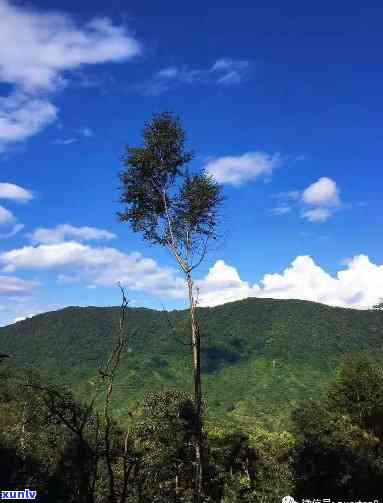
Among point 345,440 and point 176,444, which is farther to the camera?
point 176,444

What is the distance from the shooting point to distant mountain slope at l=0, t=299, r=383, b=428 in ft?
411

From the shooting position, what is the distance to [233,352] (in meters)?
163

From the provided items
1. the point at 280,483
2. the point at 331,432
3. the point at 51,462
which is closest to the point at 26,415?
the point at 51,462

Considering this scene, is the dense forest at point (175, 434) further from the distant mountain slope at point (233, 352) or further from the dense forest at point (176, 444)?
the distant mountain slope at point (233, 352)

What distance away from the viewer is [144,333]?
607ft

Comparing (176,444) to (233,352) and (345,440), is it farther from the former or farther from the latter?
(233,352)

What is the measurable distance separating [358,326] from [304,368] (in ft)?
148

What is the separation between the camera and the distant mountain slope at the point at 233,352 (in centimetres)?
12531

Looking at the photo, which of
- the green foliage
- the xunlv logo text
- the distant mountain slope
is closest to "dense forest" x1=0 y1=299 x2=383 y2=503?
the green foliage

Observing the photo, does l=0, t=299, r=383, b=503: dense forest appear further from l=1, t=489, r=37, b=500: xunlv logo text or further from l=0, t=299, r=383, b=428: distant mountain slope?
l=0, t=299, r=383, b=428: distant mountain slope

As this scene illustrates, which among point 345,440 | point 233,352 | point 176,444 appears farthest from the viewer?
point 233,352

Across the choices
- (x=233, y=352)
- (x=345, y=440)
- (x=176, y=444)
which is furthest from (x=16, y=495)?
(x=233, y=352)

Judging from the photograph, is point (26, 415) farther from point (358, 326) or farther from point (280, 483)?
point (358, 326)

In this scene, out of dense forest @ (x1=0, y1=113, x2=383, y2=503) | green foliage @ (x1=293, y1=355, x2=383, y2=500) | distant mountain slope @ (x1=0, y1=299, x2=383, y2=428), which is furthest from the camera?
distant mountain slope @ (x1=0, y1=299, x2=383, y2=428)
